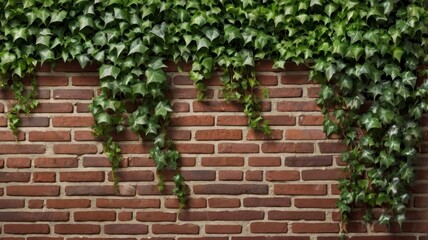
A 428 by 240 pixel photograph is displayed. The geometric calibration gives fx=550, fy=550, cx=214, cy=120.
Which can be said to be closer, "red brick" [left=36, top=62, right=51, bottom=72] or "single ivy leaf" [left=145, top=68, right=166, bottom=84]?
"single ivy leaf" [left=145, top=68, right=166, bottom=84]

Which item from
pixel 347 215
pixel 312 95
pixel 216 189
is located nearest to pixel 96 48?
pixel 216 189

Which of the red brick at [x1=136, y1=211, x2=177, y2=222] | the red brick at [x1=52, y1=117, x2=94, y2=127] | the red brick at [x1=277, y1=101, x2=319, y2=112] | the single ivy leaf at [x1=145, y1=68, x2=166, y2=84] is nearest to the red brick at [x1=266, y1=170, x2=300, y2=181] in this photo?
the red brick at [x1=277, y1=101, x2=319, y2=112]

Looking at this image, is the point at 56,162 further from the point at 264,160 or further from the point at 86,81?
the point at 264,160

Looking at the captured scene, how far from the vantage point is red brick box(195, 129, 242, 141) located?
3.09 m

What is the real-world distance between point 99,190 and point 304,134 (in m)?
1.20

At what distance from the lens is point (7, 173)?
3102 mm

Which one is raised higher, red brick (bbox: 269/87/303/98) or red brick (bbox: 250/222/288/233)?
red brick (bbox: 269/87/303/98)

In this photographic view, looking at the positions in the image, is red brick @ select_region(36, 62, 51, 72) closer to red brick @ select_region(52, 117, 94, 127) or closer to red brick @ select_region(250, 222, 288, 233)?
red brick @ select_region(52, 117, 94, 127)

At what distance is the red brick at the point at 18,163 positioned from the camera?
3.10 metres

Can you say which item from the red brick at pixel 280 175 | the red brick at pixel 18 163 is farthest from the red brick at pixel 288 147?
the red brick at pixel 18 163

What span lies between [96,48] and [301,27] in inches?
44.4

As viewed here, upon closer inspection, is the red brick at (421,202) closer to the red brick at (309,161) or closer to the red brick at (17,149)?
the red brick at (309,161)

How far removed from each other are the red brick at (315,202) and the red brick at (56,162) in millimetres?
1278

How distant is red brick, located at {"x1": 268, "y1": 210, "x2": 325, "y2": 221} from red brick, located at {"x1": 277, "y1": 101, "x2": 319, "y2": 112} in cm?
58
